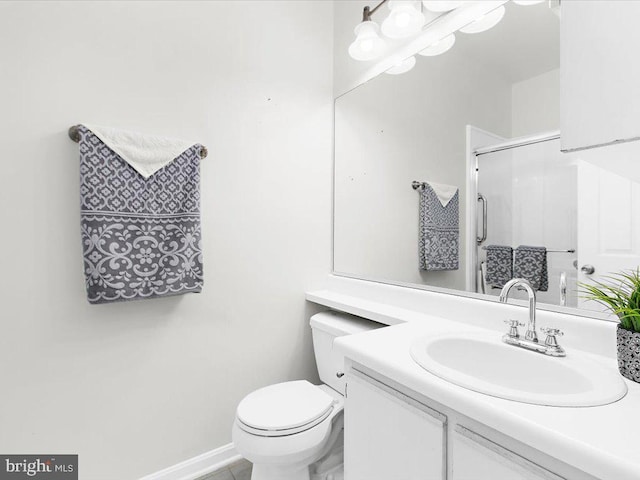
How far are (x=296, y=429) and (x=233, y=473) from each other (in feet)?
2.01

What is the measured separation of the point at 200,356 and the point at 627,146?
1.61 metres

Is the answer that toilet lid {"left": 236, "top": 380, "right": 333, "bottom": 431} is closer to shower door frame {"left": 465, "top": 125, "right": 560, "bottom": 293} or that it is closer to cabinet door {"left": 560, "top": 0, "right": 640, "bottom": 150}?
shower door frame {"left": 465, "top": 125, "right": 560, "bottom": 293}

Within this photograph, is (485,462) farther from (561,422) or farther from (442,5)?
(442,5)

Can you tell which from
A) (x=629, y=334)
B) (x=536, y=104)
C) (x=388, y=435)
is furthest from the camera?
(x=536, y=104)

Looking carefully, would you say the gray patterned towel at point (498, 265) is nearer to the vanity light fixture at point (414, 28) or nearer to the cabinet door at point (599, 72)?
the cabinet door at point (599, 72)

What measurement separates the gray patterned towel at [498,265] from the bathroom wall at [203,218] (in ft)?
2.99

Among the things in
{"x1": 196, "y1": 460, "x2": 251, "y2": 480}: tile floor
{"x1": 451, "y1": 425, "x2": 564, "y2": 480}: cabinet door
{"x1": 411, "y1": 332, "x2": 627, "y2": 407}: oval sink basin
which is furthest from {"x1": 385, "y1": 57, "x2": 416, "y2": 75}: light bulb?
{"x1": 196, "y1": 460, "x2": 251, "y2": 480}: tile floor

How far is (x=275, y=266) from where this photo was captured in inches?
68.1

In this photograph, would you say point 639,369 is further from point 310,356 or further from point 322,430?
point 310,356

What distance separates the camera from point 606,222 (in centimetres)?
98

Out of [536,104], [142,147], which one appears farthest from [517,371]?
[142,147]

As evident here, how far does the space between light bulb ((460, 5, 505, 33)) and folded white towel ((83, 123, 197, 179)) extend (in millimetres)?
1274

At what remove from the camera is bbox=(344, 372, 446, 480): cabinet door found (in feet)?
2.47

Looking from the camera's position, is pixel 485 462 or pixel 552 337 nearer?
pixel 485 462
